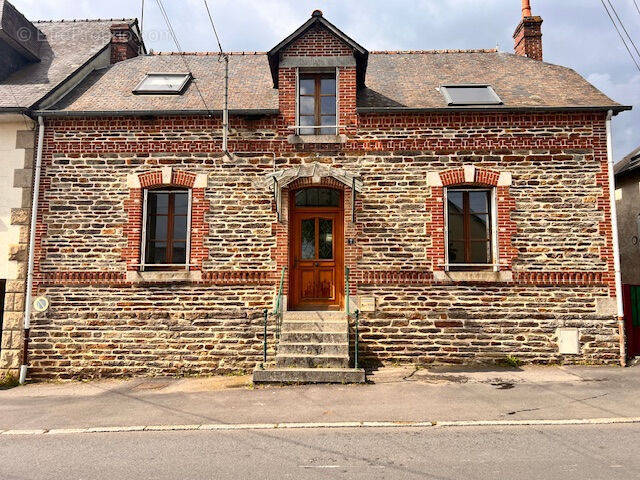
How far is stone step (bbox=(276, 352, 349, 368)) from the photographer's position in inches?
293

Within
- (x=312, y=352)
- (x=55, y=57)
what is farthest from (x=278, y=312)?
(x=55, y=57)

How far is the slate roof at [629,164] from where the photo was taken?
36.2 ft

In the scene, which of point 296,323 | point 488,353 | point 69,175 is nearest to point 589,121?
point 488,353

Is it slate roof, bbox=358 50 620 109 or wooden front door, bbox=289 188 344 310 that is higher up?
slate roof, bbox=358 50 620 109

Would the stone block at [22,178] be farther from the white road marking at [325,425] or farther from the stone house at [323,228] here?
the white road marking at [325,425]

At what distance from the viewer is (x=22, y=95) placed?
9320 millimetres

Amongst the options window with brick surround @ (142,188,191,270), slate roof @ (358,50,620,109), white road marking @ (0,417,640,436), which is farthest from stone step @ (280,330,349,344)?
slate roof @ (358,50,620,109)

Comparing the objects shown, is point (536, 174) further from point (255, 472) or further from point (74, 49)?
point (74, 49)

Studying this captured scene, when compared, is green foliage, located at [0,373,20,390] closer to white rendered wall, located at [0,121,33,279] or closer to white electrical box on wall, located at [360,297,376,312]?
white rendered wall, located at [0,121,33,279]

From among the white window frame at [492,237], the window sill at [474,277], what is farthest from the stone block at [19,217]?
the white window frame at [492,237]

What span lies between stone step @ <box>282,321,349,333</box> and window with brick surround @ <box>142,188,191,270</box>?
2586 millimetres

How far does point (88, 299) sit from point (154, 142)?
350 centimetres

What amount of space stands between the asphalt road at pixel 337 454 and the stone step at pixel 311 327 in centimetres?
290

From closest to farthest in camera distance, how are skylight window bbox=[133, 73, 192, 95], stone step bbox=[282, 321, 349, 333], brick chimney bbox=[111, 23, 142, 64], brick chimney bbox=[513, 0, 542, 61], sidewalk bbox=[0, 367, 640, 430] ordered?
sidewalk bbox=[0, 367, 640, 430] < stone step bbox=[282, 321, 349, 333] < skylight window bbox=[133, 73, 192, 95] < brick chimney bbox=[513, 0, 542, 61] < brick chimney bbox=[111, 23, 142, 64]
